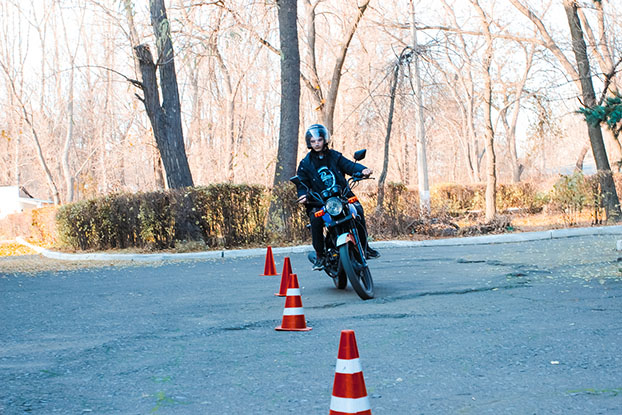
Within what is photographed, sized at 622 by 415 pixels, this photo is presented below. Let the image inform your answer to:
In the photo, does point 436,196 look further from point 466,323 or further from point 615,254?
point 466,323

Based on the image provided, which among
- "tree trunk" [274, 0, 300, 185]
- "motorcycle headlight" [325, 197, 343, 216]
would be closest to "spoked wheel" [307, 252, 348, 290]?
"motorcycle headlight" [325, 197, 343, 216]

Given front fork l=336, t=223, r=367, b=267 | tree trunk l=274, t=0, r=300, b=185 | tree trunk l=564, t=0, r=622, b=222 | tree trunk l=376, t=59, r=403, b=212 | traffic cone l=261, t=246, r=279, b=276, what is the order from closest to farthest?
front fork l=336, t=223, r=367, b=267, traffic cone l=261, t=246, r=279, b=276, tree trunk l=376, t=59, r=403, b=212, tree trunk l=274, t=0, r=300, b=185, tree trunk l=564, t=0, r=622, b=222

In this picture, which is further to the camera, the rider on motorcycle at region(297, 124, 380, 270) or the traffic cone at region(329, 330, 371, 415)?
the rider on motorcycle at region(297, 124, 380, 270)

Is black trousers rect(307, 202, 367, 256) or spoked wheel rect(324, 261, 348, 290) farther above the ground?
black trousers rect(307, 202, 367, 256)

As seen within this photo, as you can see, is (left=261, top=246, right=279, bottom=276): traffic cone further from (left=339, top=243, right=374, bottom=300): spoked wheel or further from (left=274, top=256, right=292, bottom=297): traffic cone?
(left=339, top=243, right=374, bottom=300): spoked wheel

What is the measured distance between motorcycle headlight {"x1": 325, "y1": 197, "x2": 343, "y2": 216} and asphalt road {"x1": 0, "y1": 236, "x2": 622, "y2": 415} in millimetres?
1028

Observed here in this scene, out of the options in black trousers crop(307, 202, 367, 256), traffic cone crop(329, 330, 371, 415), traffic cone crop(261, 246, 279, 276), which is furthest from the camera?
traffic cone crop(261, 246, 279, 276)

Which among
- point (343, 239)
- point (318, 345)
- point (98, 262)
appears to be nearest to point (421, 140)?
point (98, 262)

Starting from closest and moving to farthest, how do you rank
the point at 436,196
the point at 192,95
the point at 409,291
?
1. the point at 409,291
2. the point at 436,196
3. the point at 192,95

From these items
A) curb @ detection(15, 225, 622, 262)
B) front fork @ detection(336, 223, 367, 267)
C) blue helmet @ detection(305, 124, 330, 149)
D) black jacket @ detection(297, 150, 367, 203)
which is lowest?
curb @ detection(15, 225, 622, 262)

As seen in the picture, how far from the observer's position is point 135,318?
7.92 metres

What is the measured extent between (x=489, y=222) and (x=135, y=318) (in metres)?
13.8

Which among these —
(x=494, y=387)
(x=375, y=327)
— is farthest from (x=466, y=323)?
(x=494, y=387)

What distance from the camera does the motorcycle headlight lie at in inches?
347
